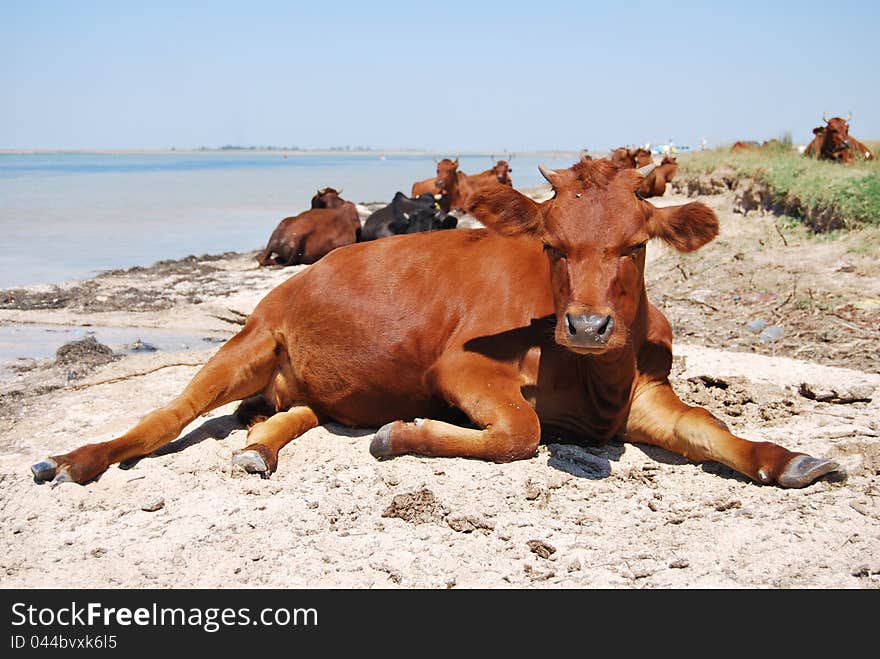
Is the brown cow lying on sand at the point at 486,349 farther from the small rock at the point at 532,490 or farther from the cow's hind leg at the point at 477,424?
the small rock at the point at 532,490

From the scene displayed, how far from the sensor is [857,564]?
3.72 metres

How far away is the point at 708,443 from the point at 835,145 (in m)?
17.7

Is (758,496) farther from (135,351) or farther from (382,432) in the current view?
(135,351)

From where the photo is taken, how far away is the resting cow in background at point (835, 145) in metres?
19.9

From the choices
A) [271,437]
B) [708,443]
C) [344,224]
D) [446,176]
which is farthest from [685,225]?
[446,176]

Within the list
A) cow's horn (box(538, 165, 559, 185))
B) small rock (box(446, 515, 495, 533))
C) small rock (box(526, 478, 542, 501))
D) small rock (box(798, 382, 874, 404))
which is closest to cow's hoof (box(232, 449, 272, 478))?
small rock (box(446, 515, 495, 533))

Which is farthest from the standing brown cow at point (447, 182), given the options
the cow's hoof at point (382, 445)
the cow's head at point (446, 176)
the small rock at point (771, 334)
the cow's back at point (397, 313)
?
the cow's hoof at point (382, 445)

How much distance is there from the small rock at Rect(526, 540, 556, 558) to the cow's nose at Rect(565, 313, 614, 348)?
0.95 metres

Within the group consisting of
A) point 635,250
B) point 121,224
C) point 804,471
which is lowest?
point 121,224

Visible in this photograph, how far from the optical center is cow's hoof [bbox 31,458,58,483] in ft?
16.4

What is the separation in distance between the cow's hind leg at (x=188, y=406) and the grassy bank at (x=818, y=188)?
28.7 feet

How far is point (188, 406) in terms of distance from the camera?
567cm

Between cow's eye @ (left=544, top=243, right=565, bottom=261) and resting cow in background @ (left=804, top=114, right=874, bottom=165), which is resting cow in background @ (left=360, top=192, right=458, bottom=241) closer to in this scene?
resting cow in background @ (left=804, top=114, right=874, bottom=165)

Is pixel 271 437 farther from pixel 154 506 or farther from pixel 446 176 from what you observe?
pixel 446 176
